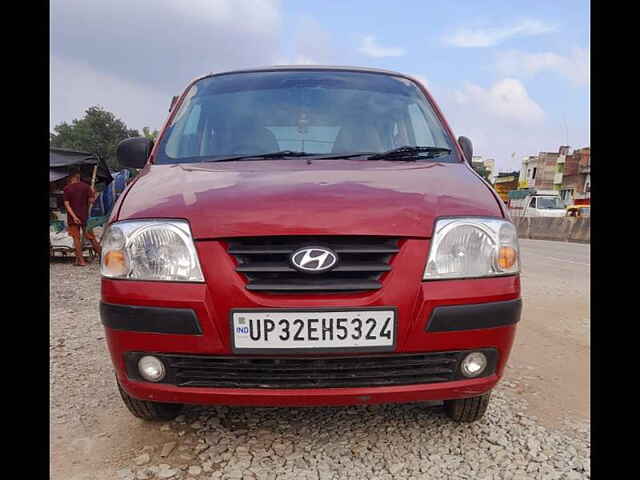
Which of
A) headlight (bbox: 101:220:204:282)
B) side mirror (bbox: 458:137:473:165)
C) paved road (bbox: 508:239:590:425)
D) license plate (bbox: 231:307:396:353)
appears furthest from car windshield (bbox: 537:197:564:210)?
headlight (bbox: 101:220:204:282)

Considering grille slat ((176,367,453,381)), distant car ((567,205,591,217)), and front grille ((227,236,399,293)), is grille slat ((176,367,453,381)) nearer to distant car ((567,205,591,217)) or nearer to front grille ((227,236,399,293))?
front grille ((227,236,399,293))

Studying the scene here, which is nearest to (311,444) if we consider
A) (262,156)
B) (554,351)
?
(262,156)

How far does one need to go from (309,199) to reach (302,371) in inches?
23.7

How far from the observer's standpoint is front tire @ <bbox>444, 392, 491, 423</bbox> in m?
1.96

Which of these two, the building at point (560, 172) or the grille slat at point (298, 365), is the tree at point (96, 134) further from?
the grille slat at point (298, 365)

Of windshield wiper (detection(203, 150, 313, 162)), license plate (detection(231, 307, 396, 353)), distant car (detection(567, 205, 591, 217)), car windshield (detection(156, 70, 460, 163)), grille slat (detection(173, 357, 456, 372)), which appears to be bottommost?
grille slat (detection(173, 357, 456, 372))

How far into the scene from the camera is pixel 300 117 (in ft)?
8.26

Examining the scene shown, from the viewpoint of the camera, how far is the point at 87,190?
25.1 ft

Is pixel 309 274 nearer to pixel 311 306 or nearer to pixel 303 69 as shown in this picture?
pixel 311 306

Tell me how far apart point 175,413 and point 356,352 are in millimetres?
1003

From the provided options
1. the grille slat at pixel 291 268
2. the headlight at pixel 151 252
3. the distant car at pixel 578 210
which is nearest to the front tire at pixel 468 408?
the grille slat at pixel 291 268

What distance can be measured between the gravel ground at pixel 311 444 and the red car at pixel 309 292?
0.31 metres

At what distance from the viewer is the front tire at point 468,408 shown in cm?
196
